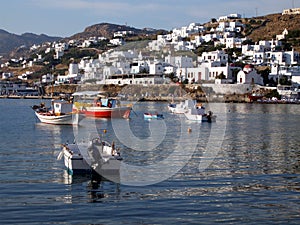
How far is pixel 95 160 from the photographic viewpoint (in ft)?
42.3

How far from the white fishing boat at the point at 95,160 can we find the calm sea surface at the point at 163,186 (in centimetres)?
29

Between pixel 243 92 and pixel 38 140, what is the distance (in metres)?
50.5

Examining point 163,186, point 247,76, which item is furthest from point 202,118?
point 247,76

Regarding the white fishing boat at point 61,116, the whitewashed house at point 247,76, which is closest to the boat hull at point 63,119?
the white fishing boat at point 61,116

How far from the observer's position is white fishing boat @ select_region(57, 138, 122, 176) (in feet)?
42.2

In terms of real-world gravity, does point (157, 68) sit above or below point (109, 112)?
above

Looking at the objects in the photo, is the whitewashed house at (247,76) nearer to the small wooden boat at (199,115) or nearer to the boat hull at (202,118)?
the small wooden boat at (199,115)

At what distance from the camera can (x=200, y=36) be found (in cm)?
11369

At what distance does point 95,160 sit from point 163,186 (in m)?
1.91

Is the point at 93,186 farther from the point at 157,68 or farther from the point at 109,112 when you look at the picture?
the point at 157,68

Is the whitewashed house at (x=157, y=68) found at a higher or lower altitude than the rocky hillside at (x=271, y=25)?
lower

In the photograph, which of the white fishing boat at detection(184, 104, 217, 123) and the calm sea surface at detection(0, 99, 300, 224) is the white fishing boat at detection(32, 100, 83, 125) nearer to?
the white fishing boat at detection(184, 104, 217, 123)

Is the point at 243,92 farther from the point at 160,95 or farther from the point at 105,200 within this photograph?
the point at 105,200

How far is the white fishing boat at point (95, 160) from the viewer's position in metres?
12.9
